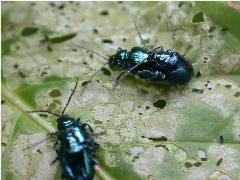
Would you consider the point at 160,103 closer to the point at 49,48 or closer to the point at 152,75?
the point at 152,75

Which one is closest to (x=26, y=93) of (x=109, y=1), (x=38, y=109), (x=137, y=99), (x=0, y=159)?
(x=38, y=109)

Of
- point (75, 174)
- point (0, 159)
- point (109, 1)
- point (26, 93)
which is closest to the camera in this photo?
point (75, 174)

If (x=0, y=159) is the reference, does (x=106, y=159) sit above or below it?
above

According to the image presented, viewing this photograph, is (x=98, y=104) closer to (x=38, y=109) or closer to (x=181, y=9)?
(x=38, y=109)

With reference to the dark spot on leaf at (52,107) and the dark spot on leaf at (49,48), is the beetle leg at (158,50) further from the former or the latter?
the dark spot on leaf at (49,48)

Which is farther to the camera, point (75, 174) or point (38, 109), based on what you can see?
point (38, 109)

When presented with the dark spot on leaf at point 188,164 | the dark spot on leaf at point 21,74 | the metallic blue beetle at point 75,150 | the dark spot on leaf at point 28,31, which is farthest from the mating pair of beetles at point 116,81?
the dark spot on leaf at point 28,31

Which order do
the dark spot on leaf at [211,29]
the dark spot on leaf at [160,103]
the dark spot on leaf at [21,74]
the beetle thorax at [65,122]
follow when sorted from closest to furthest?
the beetle thorax at [65,122]
the dark spot on leaf at [160,103]
the dark spot on leaf at [211,29]
the dark spot on leaf at [21,74]

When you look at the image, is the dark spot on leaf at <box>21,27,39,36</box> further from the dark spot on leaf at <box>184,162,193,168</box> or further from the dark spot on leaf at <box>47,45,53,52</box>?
the dark spot on leaf at <box>184,162,193,168</box>
